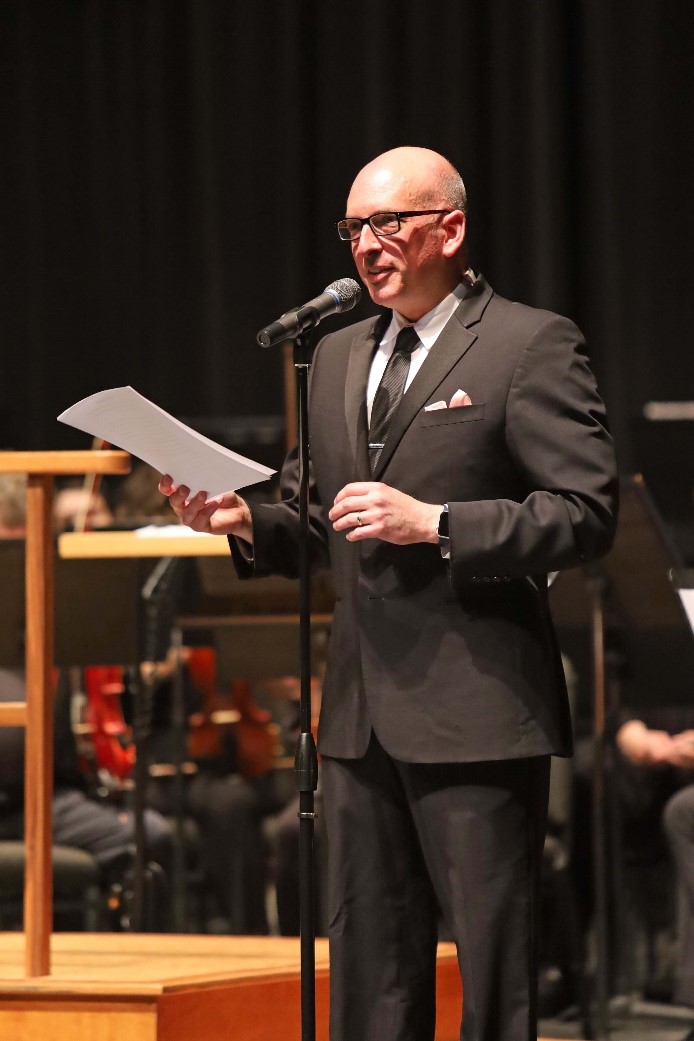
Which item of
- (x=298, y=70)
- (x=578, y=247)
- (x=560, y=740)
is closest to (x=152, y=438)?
(x=560, y=740)

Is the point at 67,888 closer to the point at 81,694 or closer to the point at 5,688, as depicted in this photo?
the point at 5,688

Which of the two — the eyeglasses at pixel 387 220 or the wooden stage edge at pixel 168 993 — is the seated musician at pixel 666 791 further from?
the eyeglasses at pixel 387 220

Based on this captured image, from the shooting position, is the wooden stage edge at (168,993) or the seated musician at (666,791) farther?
the seated musician at (666,791)

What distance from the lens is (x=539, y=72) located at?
207 inches

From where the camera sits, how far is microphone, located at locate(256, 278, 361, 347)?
2.00 m

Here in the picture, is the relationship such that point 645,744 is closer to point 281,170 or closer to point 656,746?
point 656,746

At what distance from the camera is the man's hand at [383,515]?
191 centimetres

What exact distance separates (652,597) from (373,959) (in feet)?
4.94

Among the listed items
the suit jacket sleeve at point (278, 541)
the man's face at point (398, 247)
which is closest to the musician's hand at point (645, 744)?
the suit jacket sleeve at point (278, 541)

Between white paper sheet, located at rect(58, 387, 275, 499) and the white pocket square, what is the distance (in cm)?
24

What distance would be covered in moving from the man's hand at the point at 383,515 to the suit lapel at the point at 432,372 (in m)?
0.14

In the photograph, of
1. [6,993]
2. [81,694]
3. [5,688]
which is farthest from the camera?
[81,694]

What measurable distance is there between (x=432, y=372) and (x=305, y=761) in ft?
1.87

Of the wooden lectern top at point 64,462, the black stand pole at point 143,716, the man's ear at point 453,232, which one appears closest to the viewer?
the man's ear at point 453,232
